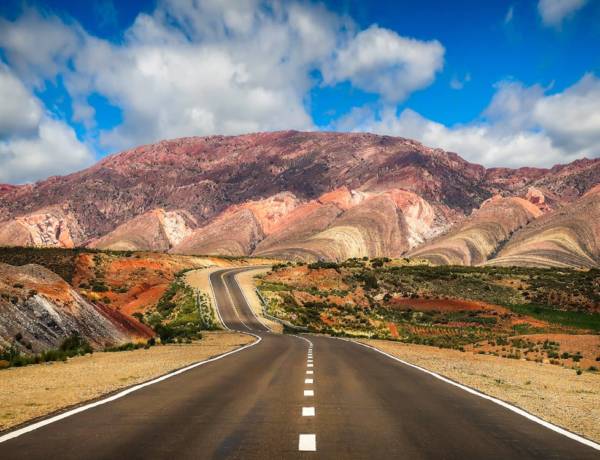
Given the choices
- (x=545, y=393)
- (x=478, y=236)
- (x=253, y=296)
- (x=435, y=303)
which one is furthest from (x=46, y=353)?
(x=478, y=236)

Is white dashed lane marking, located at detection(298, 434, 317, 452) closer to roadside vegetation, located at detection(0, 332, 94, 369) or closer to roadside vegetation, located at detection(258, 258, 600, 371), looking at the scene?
roadside vegetation, located at detection(0, 332, 94, 369)

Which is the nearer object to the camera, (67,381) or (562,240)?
(67,381)

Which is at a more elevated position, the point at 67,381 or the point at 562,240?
the point at 562,240

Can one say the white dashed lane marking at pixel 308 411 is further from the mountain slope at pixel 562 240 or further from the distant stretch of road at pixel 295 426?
the mountain slope at pixel 562 240

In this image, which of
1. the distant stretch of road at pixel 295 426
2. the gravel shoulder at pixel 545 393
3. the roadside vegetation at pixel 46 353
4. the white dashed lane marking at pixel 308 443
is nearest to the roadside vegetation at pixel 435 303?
the gravel shoulder at pixel 545 393

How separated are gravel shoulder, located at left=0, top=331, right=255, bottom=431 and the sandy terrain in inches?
1253

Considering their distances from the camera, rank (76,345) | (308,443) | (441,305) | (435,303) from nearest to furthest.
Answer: (308,443) < (76,345) < (441,305) < (435,303)

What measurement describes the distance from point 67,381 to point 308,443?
8.33m

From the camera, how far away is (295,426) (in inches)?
300

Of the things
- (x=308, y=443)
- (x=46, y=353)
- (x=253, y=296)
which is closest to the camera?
(x=308, y=443)

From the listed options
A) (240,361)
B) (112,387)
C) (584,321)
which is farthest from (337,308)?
(112,387)

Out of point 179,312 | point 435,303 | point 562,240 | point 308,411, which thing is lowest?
point 308,411

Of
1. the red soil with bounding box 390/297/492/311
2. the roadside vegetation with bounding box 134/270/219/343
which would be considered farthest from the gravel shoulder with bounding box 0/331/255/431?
the red soil with bounding box 390/297/492/311

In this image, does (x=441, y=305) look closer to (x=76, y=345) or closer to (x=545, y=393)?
(x=76, y=345)
